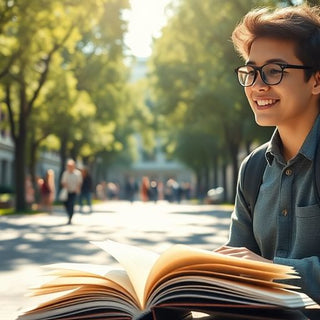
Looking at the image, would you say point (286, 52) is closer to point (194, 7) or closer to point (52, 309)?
point (52, 309)

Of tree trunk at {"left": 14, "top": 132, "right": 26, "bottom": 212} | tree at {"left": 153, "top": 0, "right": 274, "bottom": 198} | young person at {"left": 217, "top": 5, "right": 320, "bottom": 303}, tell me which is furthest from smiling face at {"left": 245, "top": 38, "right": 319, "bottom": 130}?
tree trunk at {"left": 14, "top": 132, "right": 26, "bottom": 212}

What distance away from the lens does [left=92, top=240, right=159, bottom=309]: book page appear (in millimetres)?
2021

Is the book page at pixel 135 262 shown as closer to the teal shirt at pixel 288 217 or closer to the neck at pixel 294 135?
the teal shirt at pixel 288 217

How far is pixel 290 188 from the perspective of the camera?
2.32 meters

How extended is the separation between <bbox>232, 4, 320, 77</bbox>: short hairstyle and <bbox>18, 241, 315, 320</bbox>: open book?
0.73m

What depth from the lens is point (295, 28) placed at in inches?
87.9

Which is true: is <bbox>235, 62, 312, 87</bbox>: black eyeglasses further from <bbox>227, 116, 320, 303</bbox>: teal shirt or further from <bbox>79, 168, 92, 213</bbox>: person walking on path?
<bbox>79, 168, 92, 213</bbox>: person walking on path

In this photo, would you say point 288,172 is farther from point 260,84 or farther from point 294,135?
point 260,84

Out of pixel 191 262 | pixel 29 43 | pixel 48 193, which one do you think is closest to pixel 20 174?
pixel 48 193

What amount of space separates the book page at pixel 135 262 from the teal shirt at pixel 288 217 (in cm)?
38

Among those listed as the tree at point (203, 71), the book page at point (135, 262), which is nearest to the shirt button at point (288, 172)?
the book page at point (135, 262)

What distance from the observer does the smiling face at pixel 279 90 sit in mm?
2234

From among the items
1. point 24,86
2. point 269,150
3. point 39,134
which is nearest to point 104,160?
point 39,134

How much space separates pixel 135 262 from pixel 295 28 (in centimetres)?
86
